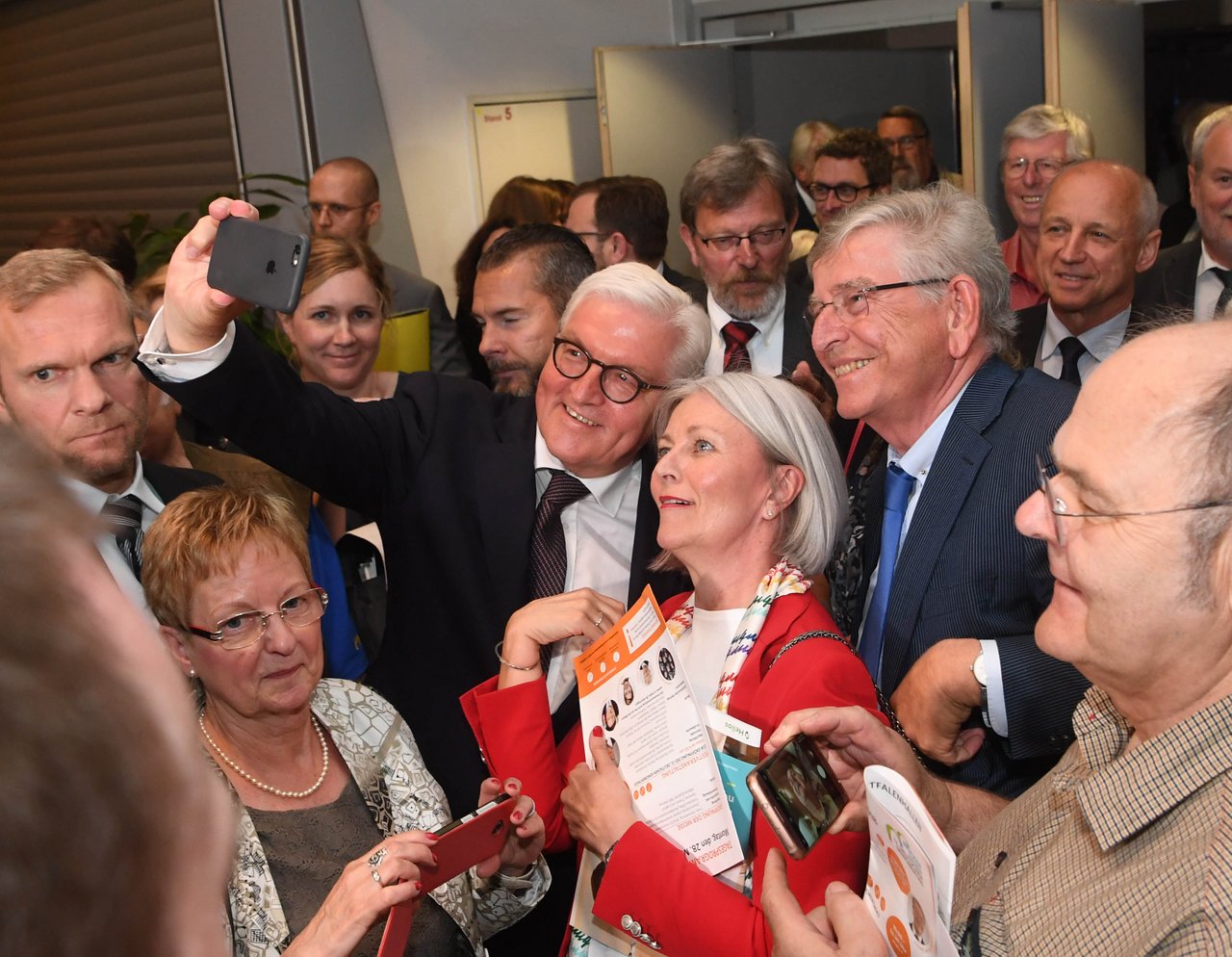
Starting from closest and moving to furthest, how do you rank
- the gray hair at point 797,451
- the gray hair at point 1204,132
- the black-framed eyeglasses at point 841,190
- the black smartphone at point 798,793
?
the black smartphone at point 798,793 → the gray hair at point 797,451 → the gray hair at point 1204,132 → the black-framed eyeglasses at point 841,190

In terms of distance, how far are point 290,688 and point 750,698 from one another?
2.71 feet

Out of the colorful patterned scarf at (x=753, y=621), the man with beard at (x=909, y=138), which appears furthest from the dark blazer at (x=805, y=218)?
the colorful patterned scarf at (x=753, y=621)

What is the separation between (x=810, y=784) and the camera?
1.70 meters

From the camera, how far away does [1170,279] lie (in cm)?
438

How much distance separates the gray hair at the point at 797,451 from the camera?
2354 mm

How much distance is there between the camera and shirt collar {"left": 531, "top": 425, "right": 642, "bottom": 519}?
2.65m

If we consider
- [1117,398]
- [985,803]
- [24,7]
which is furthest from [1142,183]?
[24,7]

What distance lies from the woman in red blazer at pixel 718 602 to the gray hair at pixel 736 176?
1933mm

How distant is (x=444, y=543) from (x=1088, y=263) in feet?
8.62

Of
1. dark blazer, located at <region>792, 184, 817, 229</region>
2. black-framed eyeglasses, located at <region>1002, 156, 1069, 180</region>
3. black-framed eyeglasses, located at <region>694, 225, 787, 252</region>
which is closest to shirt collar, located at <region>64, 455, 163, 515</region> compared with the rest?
black-framed eyeglasses, located at <region>694, 225, 787, 252</region>

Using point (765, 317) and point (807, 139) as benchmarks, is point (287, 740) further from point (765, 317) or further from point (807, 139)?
point (807, 139)

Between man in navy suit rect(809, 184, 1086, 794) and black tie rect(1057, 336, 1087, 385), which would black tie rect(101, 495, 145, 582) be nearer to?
man in navy suit rect(809, 184, 1086, 794)

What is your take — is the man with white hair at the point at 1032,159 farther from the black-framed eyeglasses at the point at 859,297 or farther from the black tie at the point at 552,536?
the black tie at the point at 552,536

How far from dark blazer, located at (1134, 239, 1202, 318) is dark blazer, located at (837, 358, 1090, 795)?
7.43 feet
